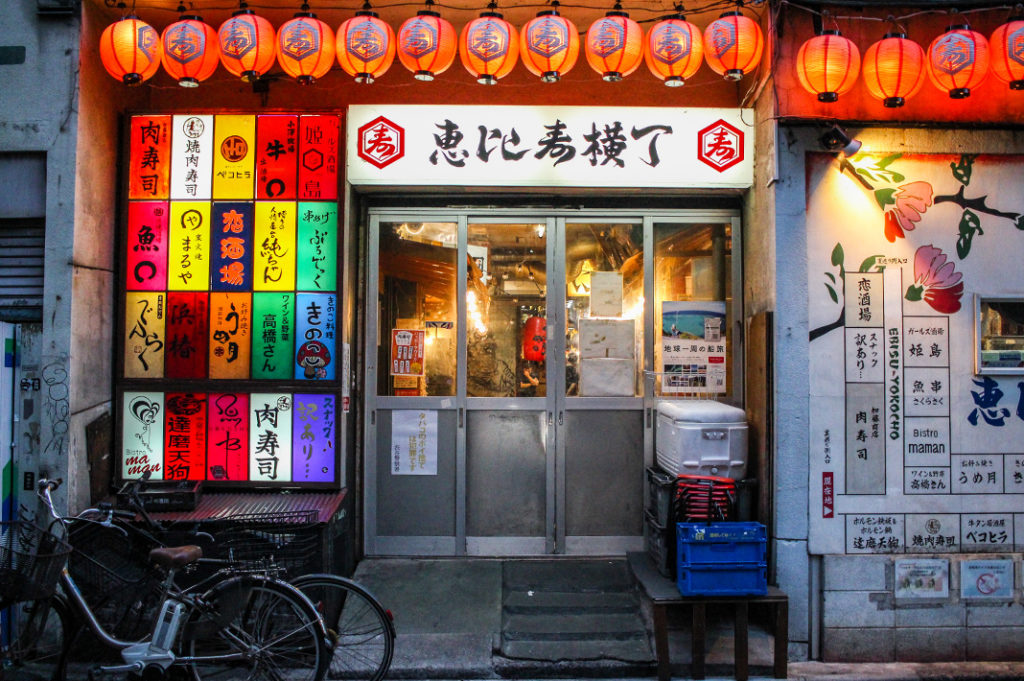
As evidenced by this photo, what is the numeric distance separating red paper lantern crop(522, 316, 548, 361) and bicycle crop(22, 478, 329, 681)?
3526 mm

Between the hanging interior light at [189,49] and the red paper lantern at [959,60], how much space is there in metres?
6.53

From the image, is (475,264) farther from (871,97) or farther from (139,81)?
(871,97)

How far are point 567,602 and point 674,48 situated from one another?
17.4ft

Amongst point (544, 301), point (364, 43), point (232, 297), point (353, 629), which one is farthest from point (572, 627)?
point (364, 43)

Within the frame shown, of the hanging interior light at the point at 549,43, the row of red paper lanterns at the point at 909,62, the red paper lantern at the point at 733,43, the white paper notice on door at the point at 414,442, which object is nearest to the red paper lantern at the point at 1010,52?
the row of red paper lanterns at the point at 909,62

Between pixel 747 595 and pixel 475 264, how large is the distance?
14.2 ft

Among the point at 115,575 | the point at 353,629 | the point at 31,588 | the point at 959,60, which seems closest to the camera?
the point at 31,588

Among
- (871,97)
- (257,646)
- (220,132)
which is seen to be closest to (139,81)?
(220,132)

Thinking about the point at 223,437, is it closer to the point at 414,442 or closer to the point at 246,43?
the point at 414,442

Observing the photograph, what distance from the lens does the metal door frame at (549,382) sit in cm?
718

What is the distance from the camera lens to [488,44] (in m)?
5.77

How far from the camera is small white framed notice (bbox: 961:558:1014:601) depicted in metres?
5.94

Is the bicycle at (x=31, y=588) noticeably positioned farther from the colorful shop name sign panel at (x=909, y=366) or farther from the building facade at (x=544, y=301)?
the colorful shop name sign panel at (x=909, y=366)

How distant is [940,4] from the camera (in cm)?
600
